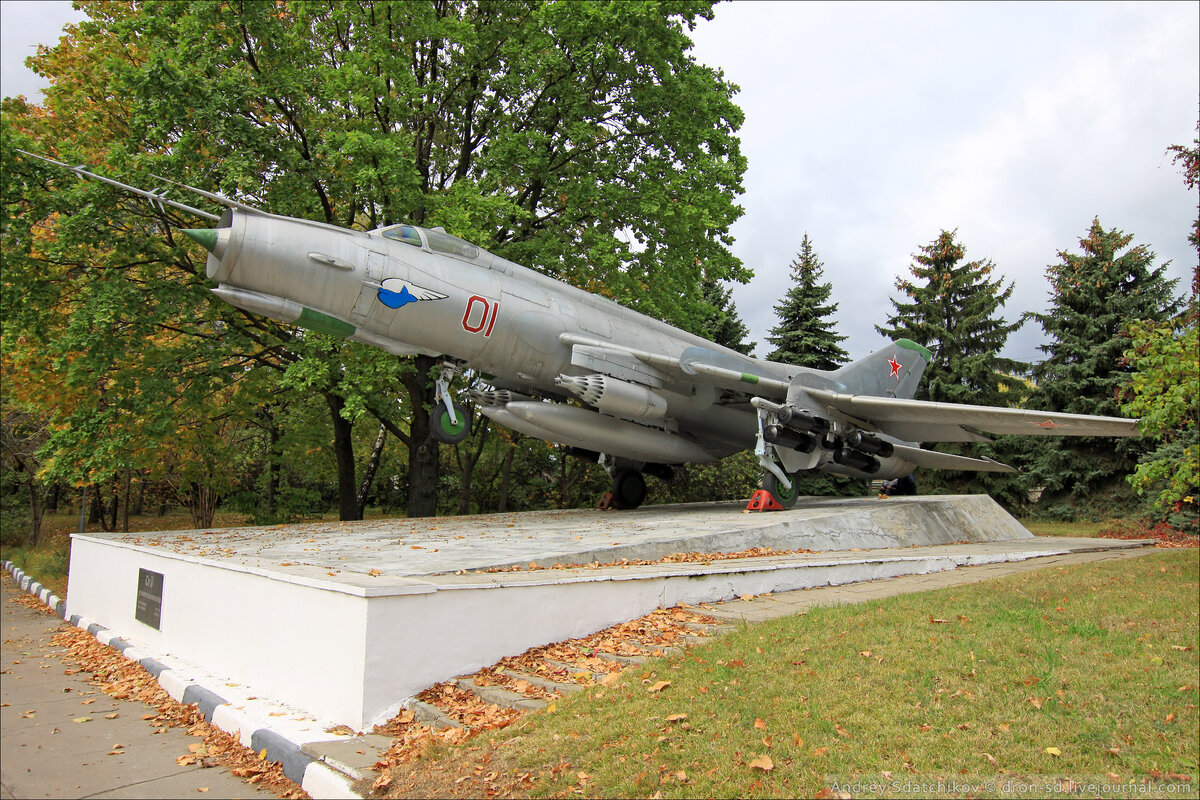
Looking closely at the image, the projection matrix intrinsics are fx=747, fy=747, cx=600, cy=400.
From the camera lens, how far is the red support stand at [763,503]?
13.2 m

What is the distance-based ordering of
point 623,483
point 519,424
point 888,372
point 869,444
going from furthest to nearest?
point 888,372, point 623,483, point 869,444, point 519,424

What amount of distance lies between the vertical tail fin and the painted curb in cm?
1201

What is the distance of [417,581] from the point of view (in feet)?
19.3

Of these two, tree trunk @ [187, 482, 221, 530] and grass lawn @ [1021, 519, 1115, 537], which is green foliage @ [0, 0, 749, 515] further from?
grass lawn @ [1021, 519, 1115, 537]

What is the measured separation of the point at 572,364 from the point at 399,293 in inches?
116

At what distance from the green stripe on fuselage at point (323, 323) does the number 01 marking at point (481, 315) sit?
5.15ft

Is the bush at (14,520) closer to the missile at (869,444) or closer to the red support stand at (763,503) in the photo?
the red support stand at (763,503)

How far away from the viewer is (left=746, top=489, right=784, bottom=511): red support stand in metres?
13.2

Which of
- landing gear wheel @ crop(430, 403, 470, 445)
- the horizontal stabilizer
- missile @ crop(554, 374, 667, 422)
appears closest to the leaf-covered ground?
landing gear wheel @ crop(430, 403, 470, 445)

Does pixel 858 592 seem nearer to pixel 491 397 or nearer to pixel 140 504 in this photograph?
pixel 491 397

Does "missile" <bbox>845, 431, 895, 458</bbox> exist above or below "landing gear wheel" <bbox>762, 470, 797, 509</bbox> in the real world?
above

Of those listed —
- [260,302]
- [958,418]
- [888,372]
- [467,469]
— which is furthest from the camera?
[467,469]

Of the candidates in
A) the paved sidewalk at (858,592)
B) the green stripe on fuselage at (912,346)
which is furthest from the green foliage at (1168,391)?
the green stripe on fuselage at (912,346)

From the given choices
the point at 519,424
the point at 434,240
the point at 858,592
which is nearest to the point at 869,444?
the point at 858,592
